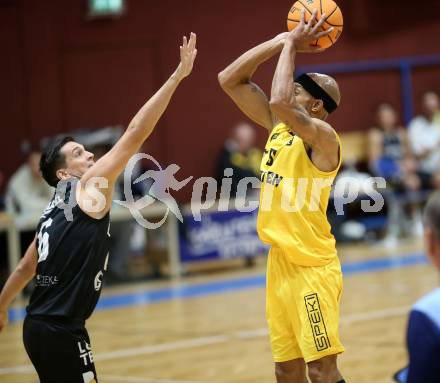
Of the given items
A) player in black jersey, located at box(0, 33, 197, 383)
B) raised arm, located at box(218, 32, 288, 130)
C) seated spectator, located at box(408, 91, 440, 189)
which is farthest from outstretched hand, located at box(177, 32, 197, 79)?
seated spectator, located at box(408, 91, 440, 189)

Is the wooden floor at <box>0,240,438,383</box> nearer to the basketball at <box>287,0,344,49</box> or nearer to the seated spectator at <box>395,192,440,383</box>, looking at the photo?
the basketball at <box>287,0,344,49</box>

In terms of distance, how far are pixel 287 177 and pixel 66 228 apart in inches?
49.9

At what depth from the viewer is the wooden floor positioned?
23.2 feet

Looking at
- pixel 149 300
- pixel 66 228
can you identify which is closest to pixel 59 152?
pixel 66 228

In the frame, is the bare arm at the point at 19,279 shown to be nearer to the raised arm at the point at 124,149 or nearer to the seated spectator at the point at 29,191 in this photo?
the raised arm at the point at 124,149

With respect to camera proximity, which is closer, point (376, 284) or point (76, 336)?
point (76, 336)

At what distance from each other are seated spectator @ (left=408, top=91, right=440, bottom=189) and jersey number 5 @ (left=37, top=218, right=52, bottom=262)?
11.8 metres

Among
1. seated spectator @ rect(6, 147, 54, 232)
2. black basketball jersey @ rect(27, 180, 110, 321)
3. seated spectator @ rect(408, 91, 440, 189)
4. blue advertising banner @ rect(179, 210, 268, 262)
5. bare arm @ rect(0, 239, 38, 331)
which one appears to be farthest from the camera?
seated spectator @ rect(408, 91, 440, 189)

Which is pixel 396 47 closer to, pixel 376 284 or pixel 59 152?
pixel 376 284

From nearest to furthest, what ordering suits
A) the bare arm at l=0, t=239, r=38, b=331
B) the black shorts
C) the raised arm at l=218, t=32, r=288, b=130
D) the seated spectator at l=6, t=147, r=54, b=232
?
the black shorts < the bare arm at l=0, t=239, r=38, b=331 < the raised arm at l=218, t=32, r=288, b=130 < the seated spectator at l=6, t=147, r=54, b=232

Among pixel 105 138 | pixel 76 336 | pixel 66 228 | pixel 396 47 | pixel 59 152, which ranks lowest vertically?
pixel 76 336

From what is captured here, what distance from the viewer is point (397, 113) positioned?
18031mm

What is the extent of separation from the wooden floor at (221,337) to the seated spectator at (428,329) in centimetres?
405

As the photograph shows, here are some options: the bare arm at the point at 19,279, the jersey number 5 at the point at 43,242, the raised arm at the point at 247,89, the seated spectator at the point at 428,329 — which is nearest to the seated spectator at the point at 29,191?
the raised arm at the point at 247,89
